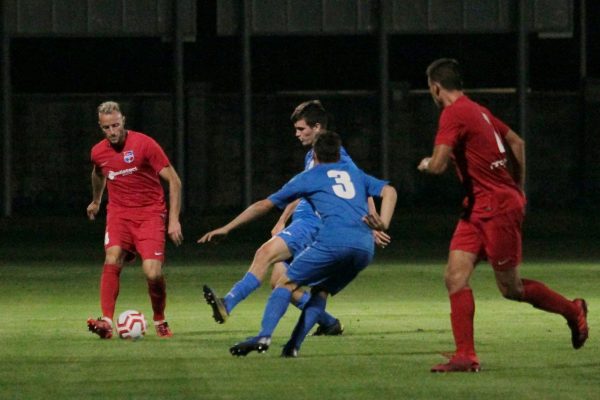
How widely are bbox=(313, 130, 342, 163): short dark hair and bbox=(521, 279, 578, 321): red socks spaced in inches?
60.8

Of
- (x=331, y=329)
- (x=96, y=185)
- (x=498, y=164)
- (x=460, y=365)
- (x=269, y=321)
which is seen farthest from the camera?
(x=96, y=185)

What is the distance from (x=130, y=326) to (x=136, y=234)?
92cm

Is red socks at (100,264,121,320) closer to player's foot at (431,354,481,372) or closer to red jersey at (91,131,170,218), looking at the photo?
red jersey at (91,131,170,218)

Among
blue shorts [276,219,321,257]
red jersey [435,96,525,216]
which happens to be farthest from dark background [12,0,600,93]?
red jersey [435,96,525,216]

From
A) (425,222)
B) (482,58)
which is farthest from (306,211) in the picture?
(482,58)

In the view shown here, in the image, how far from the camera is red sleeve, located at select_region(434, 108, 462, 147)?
10.1 m

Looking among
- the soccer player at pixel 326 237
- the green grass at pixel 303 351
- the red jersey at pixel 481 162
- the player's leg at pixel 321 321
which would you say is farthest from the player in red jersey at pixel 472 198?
the player's leg at pixel 321 321

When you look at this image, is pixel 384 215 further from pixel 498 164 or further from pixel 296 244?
pixel 498 164

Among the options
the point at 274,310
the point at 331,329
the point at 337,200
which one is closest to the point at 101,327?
the point at 331,329

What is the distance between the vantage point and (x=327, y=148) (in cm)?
1123

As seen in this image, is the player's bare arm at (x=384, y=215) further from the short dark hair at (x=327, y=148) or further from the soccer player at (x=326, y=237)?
the short dark hair at (x=327, y=148)

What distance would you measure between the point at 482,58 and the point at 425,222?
596 inches

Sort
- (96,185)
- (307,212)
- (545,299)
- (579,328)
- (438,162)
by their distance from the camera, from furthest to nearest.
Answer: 1. (96,185)
2. (307,212)
3. (579,328)
4. (545,299)
5. (438,162)

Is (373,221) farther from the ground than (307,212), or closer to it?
farther from the ground
